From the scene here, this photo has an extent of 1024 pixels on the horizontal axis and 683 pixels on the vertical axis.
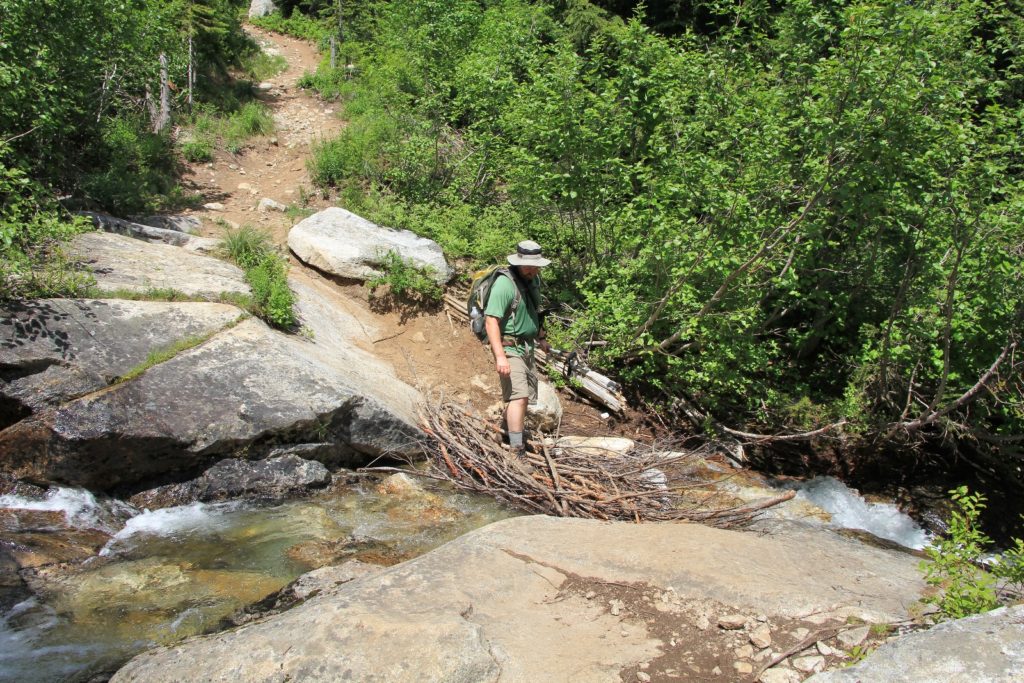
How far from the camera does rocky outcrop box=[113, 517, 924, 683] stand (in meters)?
3.67

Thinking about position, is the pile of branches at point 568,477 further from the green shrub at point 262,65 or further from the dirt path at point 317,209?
the green shrub at point 262,65

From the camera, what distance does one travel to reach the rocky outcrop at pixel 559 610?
367 centimetres

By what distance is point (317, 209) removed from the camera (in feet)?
39.4

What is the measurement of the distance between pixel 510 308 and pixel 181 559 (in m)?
3.40

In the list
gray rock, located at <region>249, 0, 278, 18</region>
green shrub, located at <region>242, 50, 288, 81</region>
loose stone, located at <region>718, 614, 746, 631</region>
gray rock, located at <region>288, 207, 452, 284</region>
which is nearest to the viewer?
loose stone, located at <region>718, 614, 746, 631</region>

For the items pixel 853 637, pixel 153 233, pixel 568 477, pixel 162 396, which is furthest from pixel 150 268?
pixel 853 637

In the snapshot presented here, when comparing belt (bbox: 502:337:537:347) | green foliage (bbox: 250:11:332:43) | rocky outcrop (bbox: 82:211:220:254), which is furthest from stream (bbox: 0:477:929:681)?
green foliage (bbox: 250:11:332:43)

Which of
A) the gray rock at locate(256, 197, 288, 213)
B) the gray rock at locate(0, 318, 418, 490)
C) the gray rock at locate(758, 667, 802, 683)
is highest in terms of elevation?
the gray rock at locate(256, 197, 288, 213)

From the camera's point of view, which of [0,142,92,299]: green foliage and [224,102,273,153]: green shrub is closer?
[0,142,92,299]: green foliage

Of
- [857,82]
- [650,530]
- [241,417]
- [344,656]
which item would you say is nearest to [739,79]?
[857,82]

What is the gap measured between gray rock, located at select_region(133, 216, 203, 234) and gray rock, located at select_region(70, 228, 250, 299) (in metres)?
1.55

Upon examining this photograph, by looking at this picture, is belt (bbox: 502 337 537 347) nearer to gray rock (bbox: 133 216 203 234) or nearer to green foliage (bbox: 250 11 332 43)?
gray rock (bbox: 133 216 203 234)

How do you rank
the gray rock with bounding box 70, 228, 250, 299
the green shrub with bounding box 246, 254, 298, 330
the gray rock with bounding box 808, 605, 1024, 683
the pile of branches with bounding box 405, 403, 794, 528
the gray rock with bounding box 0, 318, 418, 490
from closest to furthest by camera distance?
the gray rock with bounding box 808, 605, 1024, 683 → the gray rock with bounding box 0, 318, 418, 490 → the pile of branches with bounding box 405, 403, 794, 528 → the gray rock with bounding box 70, 228, 250, 299 → the green shrub with bounding box 246, 254, 298, 330

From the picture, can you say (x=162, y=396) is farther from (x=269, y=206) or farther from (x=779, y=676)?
(x=269, y=206)
